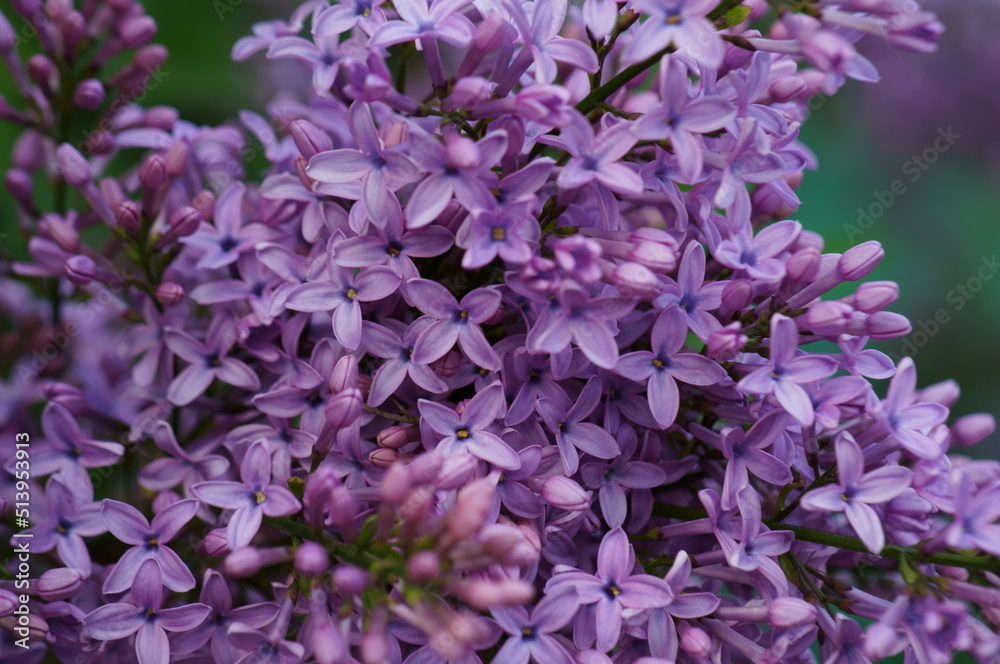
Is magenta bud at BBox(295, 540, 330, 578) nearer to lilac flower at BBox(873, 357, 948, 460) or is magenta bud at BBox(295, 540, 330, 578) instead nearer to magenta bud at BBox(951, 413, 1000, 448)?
lilac flower at BBox(873, 357, 948, 460)

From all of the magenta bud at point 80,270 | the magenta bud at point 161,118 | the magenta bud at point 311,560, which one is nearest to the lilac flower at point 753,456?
the magenta bud at point 311,560

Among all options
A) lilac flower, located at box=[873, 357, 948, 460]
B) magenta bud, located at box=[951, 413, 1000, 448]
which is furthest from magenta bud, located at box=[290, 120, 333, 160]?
magenta bud, located at box=[951, 413, 1000, 448]

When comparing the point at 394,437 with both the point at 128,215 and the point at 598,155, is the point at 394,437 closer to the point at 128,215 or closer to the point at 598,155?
the point at 598,155

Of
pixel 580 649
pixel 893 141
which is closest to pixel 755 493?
pixel 580 649

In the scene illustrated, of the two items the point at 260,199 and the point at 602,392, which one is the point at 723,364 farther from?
the point at 260,199

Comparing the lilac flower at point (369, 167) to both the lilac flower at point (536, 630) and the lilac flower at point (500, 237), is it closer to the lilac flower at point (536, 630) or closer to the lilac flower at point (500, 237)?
the lilac flower at point (500, 237)

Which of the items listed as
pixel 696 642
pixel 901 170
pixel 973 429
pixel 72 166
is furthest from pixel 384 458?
pixel 901 170
